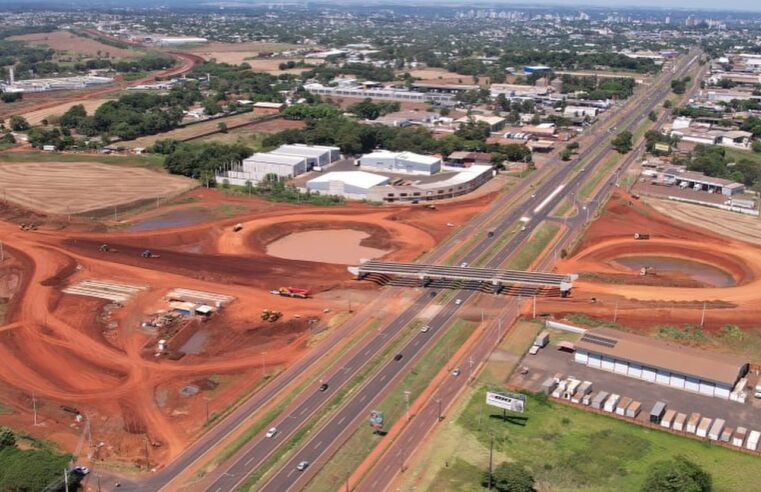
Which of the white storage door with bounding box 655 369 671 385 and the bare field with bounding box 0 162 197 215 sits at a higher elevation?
the white storage door with bounding box 655 369 671 385

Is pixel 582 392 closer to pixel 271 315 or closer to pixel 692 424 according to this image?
pixel 692 424

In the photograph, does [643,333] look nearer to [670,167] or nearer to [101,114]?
[670,167]

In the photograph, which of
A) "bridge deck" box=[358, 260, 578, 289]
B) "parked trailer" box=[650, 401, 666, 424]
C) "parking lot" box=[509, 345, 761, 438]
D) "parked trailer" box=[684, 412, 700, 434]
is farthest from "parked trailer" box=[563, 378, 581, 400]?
"bridge deck" box=[358, 260, 578, 289]

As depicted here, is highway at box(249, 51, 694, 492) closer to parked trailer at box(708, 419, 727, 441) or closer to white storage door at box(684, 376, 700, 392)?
white storage door at box(684, 376, 700, 392)

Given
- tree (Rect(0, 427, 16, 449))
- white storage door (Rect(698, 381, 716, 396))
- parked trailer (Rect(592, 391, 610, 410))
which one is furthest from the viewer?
white storage door (Rect(698, 381, 716, 396))

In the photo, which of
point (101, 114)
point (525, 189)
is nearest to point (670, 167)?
point (525, 189)
